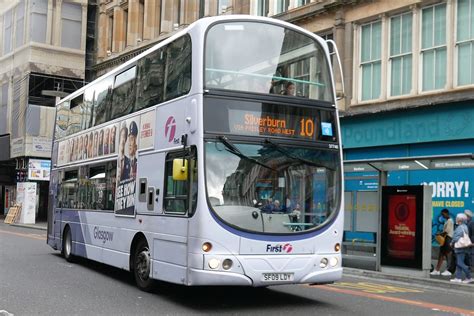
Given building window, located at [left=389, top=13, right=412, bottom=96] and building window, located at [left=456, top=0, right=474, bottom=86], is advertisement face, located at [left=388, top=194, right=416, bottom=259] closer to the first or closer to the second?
building window, located at [left=456, top=0, right=474, bottom=86]

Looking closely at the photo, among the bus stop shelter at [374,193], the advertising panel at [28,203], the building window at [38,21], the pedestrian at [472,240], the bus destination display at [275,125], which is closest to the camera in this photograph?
the bus destination display at [275,125]

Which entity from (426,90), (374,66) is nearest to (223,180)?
(426,90)

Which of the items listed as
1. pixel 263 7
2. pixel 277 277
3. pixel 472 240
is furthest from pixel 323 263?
pixel 263 7

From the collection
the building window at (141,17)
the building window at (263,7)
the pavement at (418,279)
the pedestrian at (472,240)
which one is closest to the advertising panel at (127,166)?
the pavement at (418,279)

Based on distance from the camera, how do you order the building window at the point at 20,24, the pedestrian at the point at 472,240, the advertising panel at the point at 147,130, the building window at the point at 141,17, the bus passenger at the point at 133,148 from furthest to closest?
the building window at the point at 20,24, the building window at the point at 141,17, the pedestrian at the point at 472,240, the bus passenger at the point at 133,148, the advertising panel at the point at 147,130

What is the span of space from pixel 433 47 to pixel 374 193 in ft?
21.8

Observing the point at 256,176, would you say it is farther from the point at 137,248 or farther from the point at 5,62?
the point at 5,62

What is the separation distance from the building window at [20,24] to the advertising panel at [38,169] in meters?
11.1

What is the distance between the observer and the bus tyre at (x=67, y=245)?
1480cm

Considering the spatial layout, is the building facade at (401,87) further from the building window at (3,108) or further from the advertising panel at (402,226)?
the building window at (3,108)

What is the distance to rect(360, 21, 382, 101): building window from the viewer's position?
2184 cm

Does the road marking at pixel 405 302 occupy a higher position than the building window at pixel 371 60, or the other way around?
the building window at pixel 371 60

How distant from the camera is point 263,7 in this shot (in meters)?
26.9

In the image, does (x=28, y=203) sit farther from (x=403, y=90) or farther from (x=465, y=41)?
(x=465, y=41)
